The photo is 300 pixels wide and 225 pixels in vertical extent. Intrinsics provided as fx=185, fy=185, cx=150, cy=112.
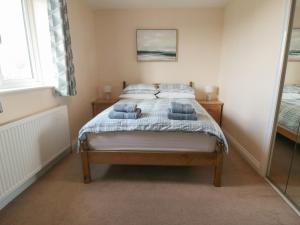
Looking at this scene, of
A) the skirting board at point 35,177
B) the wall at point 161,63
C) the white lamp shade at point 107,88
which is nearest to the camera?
the skirting board at point 35,177

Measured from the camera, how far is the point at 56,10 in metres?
2.22

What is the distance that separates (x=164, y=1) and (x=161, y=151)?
8.80 feet

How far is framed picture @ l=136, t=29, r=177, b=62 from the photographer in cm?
365

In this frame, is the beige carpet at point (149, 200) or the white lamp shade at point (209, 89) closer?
the beige carpet at point (149, 200)

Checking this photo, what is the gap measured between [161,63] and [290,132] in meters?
2.55

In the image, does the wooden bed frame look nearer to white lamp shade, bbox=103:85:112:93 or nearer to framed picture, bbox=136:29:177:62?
white lamp shade, bbox=103:85:112:93

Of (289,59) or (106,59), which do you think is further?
(106,59)

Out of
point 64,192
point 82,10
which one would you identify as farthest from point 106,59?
point 64,192

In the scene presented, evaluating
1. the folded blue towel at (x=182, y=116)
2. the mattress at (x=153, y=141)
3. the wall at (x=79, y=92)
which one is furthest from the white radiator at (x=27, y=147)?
the folded blue towel at (x=182, y=116)

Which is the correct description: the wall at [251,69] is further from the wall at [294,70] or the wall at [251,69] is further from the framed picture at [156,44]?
the framed picture at [156,44]

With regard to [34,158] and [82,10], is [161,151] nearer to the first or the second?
[34,158]

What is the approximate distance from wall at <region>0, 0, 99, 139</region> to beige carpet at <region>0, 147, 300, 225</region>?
840mm

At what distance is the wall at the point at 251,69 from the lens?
6.79 feet

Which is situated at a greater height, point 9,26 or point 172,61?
point 9,26
